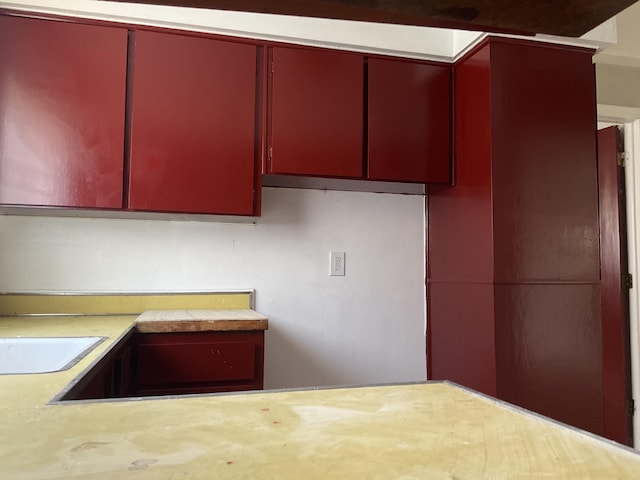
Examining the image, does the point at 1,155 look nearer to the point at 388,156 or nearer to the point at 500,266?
the point at 388,156

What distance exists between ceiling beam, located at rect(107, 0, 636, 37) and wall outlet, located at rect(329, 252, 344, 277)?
1985mm

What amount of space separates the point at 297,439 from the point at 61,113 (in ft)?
5.73

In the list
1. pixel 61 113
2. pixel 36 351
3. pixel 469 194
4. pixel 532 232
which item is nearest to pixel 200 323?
pixel 36 351

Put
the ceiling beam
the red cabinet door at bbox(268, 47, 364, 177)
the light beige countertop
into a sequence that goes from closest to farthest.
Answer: the ceiling beam < the light beige countertop < the red cabinet door at bbox(268, 47, 364, 177)

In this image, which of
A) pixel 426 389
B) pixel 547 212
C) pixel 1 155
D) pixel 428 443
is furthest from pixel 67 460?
pixel 547 212

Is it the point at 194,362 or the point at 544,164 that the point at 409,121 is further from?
the point at 194,362

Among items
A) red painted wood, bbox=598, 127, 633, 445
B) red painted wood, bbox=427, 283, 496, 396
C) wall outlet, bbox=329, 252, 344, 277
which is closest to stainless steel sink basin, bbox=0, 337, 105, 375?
wall outlet, bbox=329, 252, 344, 277

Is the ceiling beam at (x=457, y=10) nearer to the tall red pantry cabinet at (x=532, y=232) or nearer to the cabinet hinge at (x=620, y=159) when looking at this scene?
the tall red pantry cabinet at (x=532, y=232)

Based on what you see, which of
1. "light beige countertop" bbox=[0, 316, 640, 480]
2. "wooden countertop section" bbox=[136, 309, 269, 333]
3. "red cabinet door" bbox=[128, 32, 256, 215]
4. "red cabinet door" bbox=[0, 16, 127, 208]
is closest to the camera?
"light beige countertop" bbox=[0, 316, 640, 480]

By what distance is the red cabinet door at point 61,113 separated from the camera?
5.96ft

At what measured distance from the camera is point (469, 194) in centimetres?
213

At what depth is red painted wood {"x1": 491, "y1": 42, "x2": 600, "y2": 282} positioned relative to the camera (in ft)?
6.50

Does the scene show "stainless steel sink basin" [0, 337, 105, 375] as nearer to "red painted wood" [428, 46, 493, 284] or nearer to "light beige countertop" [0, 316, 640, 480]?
"light beige countertop" [0, 316, 640, 480]

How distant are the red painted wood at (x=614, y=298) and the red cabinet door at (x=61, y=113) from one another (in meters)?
2.62
